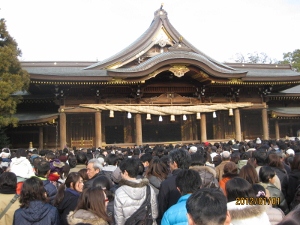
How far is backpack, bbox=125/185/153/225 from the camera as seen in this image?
12.4 ft

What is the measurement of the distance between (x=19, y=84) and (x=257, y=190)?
14045 millimetres

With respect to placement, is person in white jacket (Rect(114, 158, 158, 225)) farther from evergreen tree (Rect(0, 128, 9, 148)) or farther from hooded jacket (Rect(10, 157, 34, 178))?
evergreen tree (Rect(0, 128, 9, 148))

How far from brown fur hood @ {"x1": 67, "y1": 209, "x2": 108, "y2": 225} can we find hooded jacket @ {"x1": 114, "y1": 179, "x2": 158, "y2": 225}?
66cm

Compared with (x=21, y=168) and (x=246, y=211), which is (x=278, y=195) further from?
(x=21, y=168)

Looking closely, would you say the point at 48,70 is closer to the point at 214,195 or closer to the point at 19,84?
the point at 19,84

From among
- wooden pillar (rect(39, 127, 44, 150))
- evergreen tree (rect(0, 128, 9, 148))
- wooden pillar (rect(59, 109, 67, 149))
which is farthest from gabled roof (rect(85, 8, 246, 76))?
evergreen tree (rect(0, 128, 9, 148))

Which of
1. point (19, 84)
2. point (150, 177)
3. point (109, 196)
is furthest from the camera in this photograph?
point (19, 84)

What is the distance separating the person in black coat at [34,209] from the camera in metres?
3.49

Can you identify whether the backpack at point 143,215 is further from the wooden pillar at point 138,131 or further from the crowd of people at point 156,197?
the wooden pillar at point 138,131

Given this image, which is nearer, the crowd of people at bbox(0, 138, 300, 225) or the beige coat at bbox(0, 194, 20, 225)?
the crowd of people at bbox(0, 138, 300, 225)

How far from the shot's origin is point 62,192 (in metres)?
4.06

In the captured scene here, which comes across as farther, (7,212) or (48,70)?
(48,70)

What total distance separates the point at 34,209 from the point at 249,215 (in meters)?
2.25

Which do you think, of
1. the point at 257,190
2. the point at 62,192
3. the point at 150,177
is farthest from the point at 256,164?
the point at 62,192
